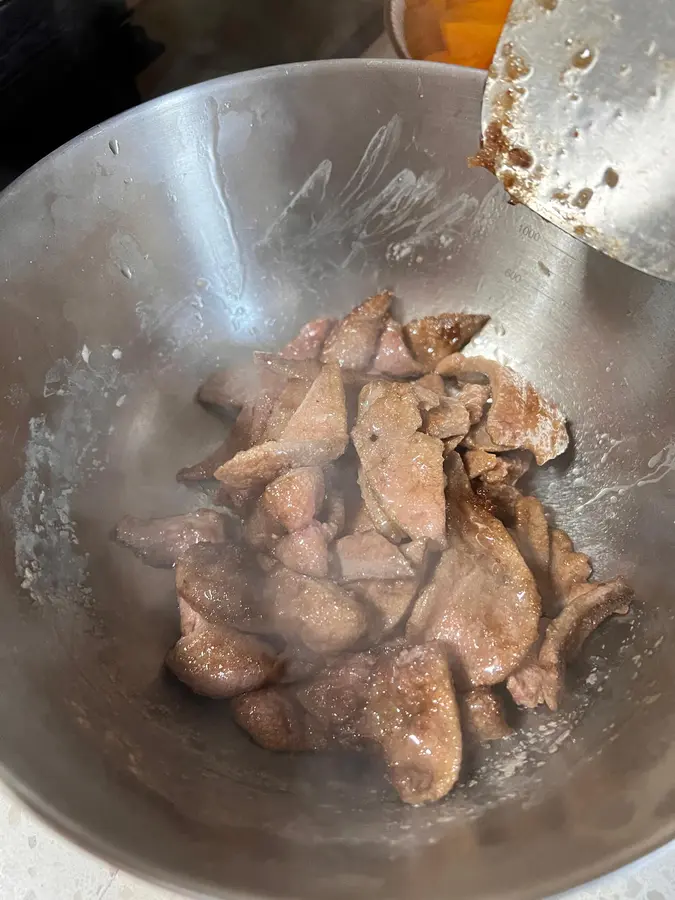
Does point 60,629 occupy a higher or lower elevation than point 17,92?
lower

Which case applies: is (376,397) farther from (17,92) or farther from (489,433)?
(17,92)

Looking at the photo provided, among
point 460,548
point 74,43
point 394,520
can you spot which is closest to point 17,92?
point 74,43

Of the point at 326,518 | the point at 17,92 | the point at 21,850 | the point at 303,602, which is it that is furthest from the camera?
the point at 17,92

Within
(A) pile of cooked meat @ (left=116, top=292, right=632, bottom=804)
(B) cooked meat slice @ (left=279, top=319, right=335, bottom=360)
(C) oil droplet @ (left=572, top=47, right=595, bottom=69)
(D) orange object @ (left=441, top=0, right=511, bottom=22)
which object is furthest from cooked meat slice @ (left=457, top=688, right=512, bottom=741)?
(D) orange object @ (left=441, top=0, right=511, bottom=22)

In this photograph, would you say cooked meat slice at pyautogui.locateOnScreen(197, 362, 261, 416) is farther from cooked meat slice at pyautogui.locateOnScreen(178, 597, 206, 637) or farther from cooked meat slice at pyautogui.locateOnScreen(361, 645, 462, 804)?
cooked meat slice at pyautogui.locateOnScreen(361, 645, 462, 804)

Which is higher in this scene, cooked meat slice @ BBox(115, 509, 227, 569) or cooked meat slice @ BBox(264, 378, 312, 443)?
cooked meat slice @ BBox(264, 378, 312, 443)

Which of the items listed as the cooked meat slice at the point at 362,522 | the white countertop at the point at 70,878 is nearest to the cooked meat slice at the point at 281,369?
the cooked meat slice at the point at 362,522

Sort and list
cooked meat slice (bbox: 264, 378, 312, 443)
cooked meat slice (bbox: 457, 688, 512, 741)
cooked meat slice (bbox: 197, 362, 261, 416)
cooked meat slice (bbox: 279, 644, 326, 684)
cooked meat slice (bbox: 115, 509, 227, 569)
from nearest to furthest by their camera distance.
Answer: cooked meat slice (bbox: 457, 688, 512, 741) → cooked meat slice (bbox: 279, 644, 326, 684) → cooked meat slice (bbox: 115, 509, 227, 569) → cooked meat slice (bbox: 264, 378, 312, 443) → cooked meat slice (bbox: 197, 362, 261, 416)
